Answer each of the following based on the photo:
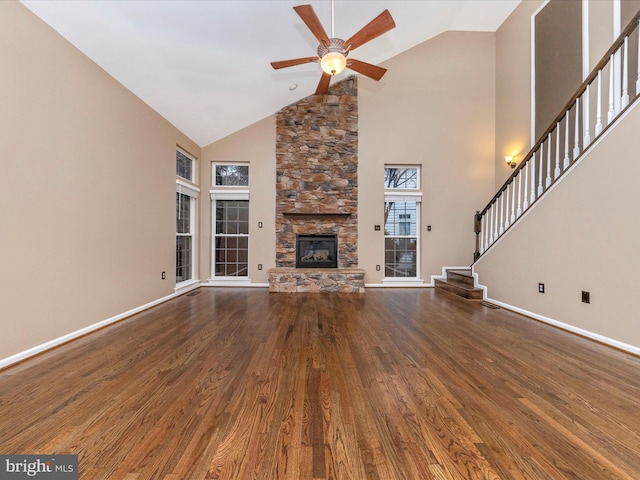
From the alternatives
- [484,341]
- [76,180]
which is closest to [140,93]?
[76,180]

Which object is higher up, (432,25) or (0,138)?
(432,25)

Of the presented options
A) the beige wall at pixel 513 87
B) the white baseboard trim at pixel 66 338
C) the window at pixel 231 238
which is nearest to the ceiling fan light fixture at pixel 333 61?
the window at pixel 231 238

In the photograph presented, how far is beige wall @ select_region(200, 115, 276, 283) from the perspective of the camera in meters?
5.61

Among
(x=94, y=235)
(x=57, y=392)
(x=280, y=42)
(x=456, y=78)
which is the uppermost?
(x=456, y=78)

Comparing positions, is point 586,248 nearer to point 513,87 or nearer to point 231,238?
point 513,87

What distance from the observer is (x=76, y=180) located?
270 cm

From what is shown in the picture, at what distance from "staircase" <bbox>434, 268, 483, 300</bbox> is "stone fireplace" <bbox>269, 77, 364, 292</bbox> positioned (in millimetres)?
1685

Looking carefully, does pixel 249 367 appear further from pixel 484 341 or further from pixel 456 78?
pixel 456 78

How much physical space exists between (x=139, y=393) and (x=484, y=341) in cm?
282

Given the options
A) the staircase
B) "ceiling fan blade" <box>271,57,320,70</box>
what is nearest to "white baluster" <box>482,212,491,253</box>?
the staircase

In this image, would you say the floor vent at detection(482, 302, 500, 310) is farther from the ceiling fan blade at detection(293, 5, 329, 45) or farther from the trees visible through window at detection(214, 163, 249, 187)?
the trees visible through window at detection(214, 163, 249, 187)

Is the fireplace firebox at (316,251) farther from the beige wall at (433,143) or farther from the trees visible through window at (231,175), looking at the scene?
the trees visible through window at (231,175)

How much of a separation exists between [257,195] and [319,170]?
1.35 metres

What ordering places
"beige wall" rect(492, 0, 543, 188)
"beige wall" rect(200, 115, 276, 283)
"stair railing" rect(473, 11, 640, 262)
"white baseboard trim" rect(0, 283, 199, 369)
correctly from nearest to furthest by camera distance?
"white baseboard trim" rect(0, 283, 199, 369) → "stair railing" rect(473, 11, 640, 262) → "beige wall" rect(492, 0, 543, 188) → "beige wall" rect(200, 115, 276, 283)
